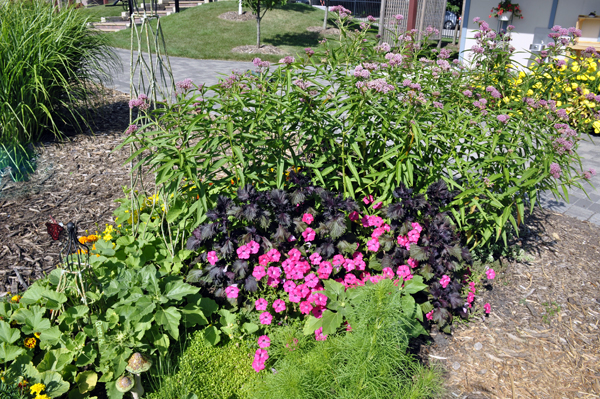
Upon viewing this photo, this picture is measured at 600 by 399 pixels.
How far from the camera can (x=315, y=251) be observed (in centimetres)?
274

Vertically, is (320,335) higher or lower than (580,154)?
lower

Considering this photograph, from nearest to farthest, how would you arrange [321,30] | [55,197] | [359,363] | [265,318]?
[359,363], [265,318], [55,197], [321,30]

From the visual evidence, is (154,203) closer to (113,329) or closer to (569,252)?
(113,329)

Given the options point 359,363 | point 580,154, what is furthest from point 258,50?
point 359,363

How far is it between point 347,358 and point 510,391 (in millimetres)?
1060

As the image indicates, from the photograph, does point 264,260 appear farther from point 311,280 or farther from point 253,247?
point 311,280

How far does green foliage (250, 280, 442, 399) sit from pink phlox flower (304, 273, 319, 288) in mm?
324

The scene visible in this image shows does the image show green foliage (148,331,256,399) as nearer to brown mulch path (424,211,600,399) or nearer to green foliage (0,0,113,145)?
brown mulch path (424,211,600,399)

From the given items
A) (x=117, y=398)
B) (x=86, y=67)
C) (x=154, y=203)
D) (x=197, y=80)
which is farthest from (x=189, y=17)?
(x=117, y=398)

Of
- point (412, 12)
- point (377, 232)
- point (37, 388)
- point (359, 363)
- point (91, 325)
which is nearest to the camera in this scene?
point (37, 388)

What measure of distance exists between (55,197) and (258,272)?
8.01ft

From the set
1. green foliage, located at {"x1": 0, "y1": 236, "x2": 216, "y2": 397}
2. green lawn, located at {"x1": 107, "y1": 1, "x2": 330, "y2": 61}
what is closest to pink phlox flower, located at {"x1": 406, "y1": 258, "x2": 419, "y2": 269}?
green foliage, located at {"x1": 0, "y1": 236, "x2": 216, "y2": 397}

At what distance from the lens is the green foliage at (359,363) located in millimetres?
2047

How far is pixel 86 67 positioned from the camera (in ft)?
18.1
